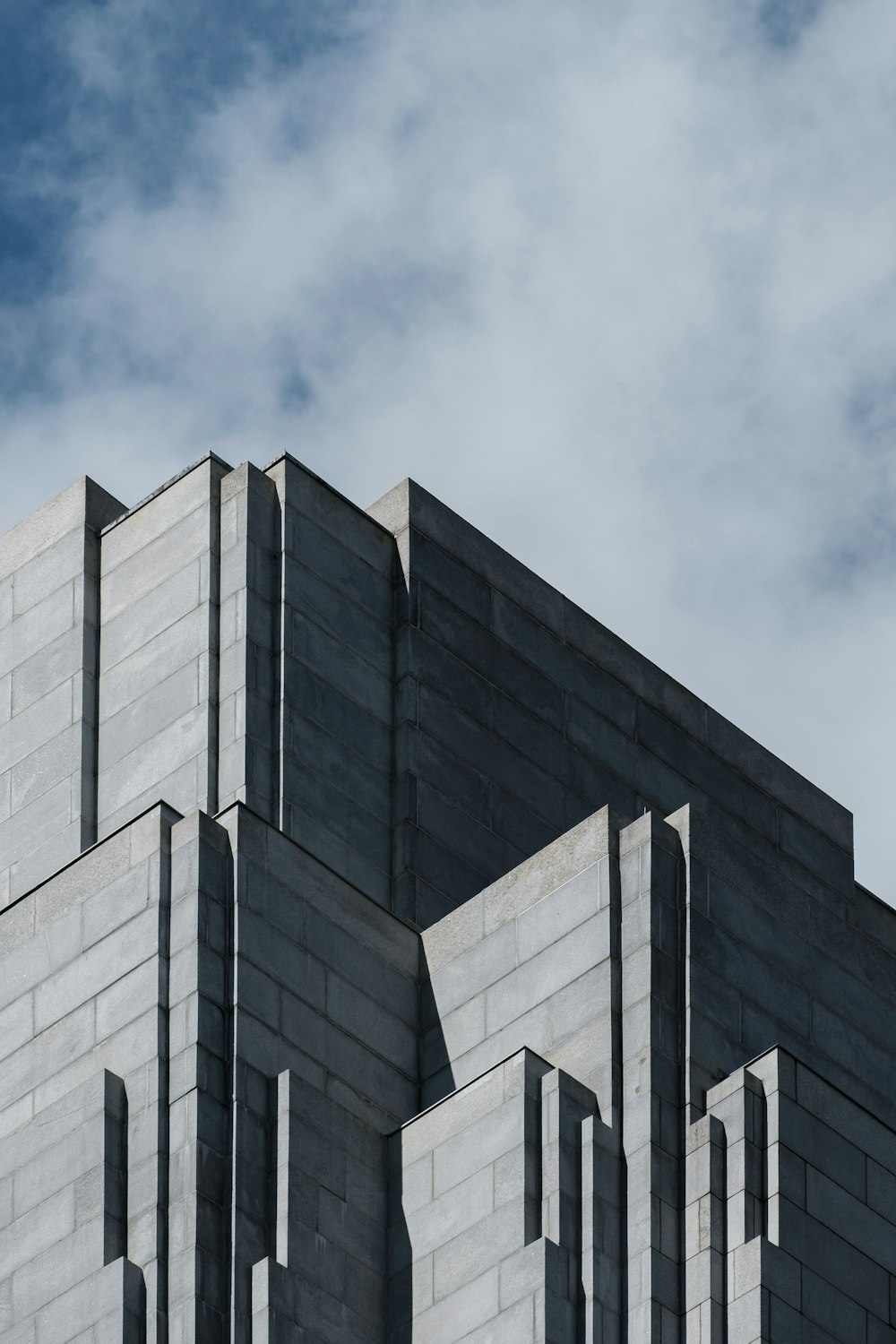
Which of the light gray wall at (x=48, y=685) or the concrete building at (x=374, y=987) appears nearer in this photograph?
the concrete building at (x=374, y=987)

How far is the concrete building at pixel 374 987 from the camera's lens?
140 feet

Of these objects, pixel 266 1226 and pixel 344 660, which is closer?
pixel 266 1226

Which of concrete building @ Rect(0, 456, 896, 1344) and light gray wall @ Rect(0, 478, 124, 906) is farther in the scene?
light gray wall @ Rect(0, 478, 124, 906)

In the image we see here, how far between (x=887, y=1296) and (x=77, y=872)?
10619 mm

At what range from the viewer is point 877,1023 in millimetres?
48531

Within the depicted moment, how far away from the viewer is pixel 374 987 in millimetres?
46281

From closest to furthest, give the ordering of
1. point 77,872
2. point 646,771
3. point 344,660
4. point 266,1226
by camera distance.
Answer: point 266,1226
point 77,872
point 344,660
point 646,771

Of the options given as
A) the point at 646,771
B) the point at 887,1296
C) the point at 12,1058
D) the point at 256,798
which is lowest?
the point at 887,1296

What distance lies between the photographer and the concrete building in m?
42.6

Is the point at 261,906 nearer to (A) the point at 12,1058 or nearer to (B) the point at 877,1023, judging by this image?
(A) the point at 12,1058

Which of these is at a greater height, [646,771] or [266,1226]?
[646,771]

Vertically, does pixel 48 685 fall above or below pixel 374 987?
above

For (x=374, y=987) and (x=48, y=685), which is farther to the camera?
(x=48, y=685)

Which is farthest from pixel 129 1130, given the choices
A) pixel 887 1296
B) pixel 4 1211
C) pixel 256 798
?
pixel 887 1296
